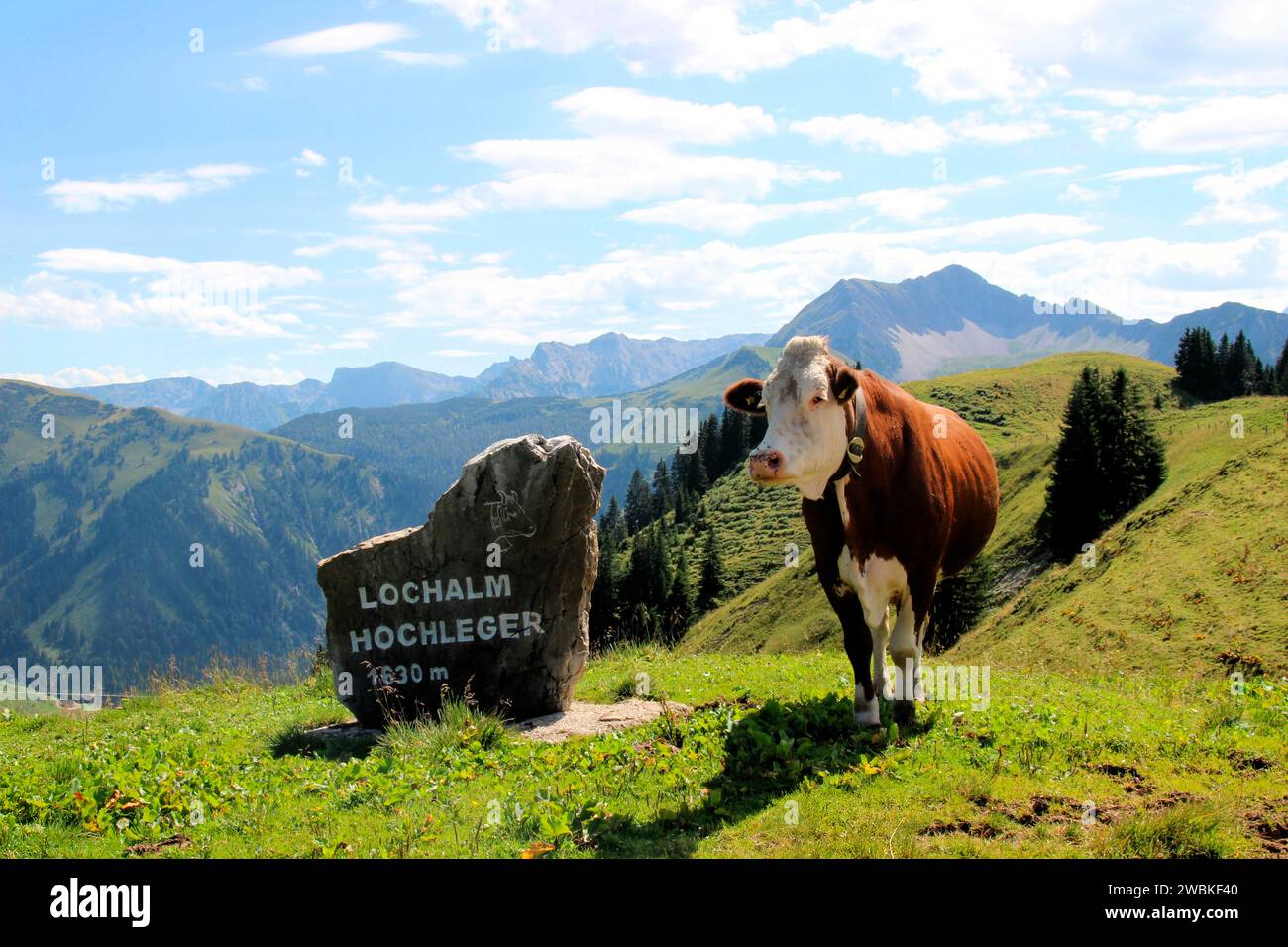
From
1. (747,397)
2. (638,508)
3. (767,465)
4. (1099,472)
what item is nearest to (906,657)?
(747,397)

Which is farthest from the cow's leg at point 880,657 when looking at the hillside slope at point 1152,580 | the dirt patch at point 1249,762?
the hillside slope at point 1152,580

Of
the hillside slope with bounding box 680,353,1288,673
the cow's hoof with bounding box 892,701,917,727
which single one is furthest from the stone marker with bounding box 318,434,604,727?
the hillside slope with bounding box 680,353,1288,673

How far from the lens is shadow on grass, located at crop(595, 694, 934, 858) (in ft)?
24.8

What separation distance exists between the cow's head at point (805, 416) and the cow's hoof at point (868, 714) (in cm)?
276

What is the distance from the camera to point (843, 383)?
8.83 m

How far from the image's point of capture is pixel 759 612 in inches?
2459

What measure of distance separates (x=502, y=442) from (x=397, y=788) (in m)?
6.01

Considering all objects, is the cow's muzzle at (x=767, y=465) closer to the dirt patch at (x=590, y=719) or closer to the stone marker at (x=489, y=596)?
the dirt patch at (x=590, y=719)

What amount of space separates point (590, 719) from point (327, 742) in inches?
147

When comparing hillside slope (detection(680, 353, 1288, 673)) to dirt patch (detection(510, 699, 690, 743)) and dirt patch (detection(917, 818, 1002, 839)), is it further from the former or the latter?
dirt patch (detection(917, 818, 1002, 839))

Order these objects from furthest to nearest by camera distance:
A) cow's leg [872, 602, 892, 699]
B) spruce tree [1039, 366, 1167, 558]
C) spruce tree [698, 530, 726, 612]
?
1. spruce tree [698, 530, 726, 612]
2. spruce tree [1039, 366, 1167, 558]
3. cow's leg [872, 602, 892, 699]

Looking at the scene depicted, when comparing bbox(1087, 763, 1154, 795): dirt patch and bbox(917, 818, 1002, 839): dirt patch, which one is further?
bbox(1087, 763, 1154, 795): dirt patch

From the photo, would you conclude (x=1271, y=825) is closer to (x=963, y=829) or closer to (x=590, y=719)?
(x=963, y=829)

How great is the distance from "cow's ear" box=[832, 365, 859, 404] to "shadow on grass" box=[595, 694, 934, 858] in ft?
Answer: 11.9
